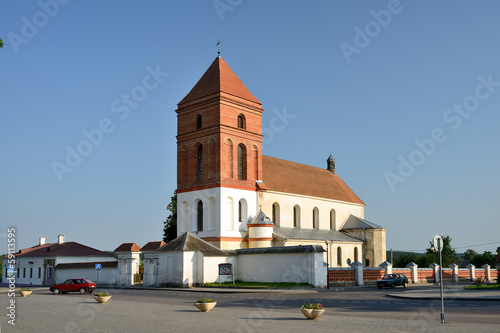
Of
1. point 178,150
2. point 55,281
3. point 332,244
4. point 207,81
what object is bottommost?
point 55,281

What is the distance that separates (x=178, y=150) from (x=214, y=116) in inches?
228

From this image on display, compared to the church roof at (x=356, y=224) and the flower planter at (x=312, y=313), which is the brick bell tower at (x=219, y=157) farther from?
the flower planter at (x=312, y=313)

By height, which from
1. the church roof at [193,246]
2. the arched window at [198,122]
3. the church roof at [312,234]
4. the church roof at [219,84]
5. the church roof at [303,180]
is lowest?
the church roof at [193,246]

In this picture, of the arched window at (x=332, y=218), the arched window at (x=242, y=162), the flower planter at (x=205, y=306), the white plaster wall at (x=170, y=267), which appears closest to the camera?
the flower planter at (x=205, y=306)

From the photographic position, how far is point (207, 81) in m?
49.3

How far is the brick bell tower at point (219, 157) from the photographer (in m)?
45.5

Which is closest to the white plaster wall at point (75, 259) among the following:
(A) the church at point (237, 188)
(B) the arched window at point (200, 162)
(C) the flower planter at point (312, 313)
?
(A) the church at point (237, 188)

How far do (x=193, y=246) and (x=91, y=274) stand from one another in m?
13.5

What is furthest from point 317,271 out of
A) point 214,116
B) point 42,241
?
point 42,241

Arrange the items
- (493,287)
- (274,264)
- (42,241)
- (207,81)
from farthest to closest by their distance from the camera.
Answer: (42,241)
(207,81)
(274,264)
(493,287)

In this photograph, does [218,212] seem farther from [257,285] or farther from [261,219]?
[257,285]

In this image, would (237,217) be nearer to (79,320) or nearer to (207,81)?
(207,81)

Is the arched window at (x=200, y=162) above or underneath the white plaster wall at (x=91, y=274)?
above

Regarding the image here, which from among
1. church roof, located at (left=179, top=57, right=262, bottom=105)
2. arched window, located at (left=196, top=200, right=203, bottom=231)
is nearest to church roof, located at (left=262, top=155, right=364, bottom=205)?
arched window, located at (left=196, top=200, right=203, bottom=231)
